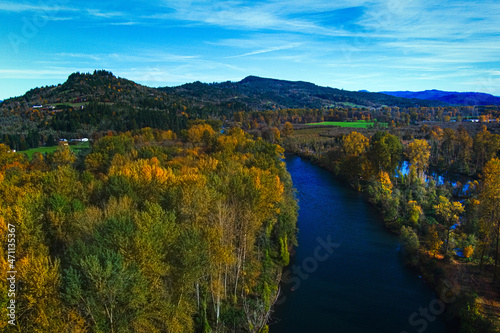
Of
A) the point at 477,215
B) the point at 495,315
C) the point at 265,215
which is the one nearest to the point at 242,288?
the point at 265,215

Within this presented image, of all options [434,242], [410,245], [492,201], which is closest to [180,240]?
[434,242]

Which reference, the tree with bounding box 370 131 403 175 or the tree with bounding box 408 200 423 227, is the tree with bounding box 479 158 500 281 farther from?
the tree with bounding box 370 131 403 175

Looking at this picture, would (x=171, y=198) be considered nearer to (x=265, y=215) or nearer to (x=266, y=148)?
(x=265, y=215)

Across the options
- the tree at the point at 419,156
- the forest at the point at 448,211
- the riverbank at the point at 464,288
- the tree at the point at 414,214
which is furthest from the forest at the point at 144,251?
the tree at the point at 419,156

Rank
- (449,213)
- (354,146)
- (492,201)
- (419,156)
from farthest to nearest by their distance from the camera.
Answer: (354,146), (419,156), (449,213), (492,201)

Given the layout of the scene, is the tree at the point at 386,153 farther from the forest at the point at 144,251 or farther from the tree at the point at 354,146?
the forest at the point at 144,251

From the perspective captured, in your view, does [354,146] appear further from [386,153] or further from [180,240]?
[180,240]
